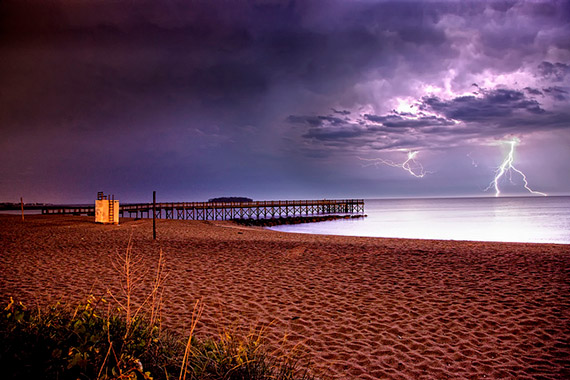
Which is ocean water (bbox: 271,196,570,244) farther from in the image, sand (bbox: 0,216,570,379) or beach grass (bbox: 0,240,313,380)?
beach grass (bbox: 0,240,313,380)

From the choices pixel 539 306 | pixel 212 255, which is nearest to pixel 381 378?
pixel 539 306

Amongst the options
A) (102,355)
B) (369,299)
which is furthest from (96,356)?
(369,299)

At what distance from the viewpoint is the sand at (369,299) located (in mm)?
4266

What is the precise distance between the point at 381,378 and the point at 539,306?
438 cm

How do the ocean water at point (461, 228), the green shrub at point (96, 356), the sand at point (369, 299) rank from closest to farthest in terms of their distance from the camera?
the green shrub at point (96, 356), the sand at point (369, 299), the ocean water at point (461, 228)

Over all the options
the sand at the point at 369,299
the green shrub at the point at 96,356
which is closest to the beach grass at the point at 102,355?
the green shrub at the point at 96,356

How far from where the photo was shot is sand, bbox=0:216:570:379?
4266mm

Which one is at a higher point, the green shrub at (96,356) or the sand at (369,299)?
the green shrub at (96,356)

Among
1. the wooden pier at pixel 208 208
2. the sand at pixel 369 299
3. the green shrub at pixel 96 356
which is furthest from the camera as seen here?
the wooden pier at pixel 208 208

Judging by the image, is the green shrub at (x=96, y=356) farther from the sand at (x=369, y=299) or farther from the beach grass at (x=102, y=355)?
the sand at (x=369, y=299)

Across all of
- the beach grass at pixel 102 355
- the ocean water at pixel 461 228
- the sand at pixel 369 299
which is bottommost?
the ocean water at pixel 461 228

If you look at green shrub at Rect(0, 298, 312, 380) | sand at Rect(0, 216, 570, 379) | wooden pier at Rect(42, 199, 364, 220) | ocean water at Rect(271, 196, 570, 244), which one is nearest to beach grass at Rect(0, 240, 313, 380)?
green shrub at Rect(0, 298, 312, 380)

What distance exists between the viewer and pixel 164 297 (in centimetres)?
670

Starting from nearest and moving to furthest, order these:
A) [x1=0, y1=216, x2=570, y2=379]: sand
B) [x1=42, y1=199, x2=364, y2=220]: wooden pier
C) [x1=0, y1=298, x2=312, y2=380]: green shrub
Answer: [x1=0, y1=298, x2=312, y2=380]: green shrub, [x1=0, y1=216, x2=570, y2=379]: sand, [x1=42, y1=199, x2=364, y2=220]: wooden pier
